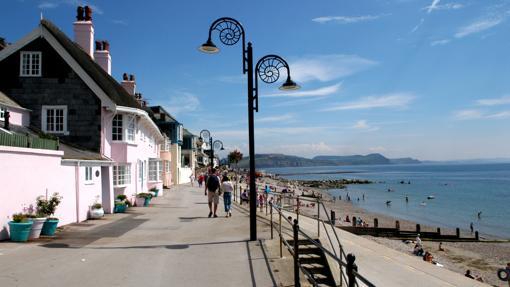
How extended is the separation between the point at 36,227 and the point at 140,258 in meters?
4.21

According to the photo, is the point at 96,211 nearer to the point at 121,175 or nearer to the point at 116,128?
the point at 121,175

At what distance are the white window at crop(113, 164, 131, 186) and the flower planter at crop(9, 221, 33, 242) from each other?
10.8m

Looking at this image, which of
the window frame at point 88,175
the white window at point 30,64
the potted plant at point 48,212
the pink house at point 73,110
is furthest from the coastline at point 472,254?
the white window at point 30,64

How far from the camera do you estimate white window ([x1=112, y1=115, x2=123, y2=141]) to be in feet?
74.7

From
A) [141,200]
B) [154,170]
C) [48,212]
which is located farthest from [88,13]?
[48,212]

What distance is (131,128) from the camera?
24156 mm

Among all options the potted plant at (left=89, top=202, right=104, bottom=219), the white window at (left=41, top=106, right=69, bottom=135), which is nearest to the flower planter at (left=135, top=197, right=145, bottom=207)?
the white window at (left=41, top=106, right=69, bottom=135)

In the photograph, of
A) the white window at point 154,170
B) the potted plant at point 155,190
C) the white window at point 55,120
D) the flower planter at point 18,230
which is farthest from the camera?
the potted plant at point 155,190

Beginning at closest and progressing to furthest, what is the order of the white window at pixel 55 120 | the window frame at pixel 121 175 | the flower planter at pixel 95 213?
the flower planter at pixel 95 213, the white window at pixel 55 120, the window frame at pixel 121 175

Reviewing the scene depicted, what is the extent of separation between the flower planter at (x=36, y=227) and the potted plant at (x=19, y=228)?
0.33 metres

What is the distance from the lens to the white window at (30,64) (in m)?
20.3

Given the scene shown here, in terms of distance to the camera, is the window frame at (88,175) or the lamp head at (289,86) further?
the window frame at (88,175)

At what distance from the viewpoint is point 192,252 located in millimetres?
10656

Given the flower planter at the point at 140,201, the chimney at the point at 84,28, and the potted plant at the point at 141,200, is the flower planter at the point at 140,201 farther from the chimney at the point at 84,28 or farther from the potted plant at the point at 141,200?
the chimney at the point at 84,28
